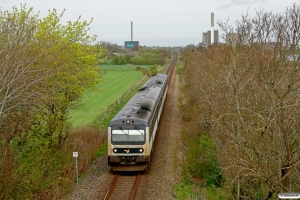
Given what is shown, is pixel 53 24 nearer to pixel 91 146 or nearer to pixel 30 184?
pixel 91 146

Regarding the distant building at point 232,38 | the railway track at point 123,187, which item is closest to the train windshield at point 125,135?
the railway track at point 123,187

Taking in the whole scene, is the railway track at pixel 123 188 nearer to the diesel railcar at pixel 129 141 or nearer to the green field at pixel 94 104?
the diesel railcar at pixel 129 141

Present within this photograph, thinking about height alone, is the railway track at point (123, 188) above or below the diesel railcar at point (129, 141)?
below

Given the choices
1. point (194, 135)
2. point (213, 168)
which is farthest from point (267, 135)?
point (194, 135)

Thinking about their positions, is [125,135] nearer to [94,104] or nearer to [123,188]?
[123,188]

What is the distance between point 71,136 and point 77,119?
10.0 meters

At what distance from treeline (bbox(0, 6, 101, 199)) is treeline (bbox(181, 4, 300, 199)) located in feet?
18.7

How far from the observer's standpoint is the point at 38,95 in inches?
443

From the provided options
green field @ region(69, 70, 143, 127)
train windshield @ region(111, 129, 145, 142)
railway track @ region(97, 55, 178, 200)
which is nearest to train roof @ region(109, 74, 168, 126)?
train windshield @ region(111, 129, 145, 142)

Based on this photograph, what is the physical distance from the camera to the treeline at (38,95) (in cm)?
992

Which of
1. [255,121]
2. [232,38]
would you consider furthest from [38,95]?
[232,38]

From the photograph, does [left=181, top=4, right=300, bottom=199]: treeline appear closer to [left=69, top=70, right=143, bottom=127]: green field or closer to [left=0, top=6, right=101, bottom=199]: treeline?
[left=0, top=6, right=101, bottom=199]: treeline

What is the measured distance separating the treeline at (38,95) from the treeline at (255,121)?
18.7 ft

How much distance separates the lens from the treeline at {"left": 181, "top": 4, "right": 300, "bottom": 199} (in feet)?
25.8
